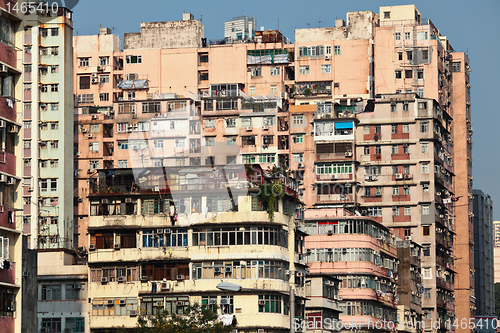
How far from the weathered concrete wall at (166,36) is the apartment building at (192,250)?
165 feet

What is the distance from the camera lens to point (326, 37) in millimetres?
110688

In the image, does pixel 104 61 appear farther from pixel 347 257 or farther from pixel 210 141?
pixel 347 257

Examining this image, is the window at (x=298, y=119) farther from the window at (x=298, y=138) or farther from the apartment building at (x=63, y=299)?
the apartment building at (x=63, y=299)

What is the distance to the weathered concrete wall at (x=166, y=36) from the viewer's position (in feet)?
369

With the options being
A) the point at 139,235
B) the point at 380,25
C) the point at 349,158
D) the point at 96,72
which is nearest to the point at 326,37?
the point at 380,25

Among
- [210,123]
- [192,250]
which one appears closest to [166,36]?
[210,123]

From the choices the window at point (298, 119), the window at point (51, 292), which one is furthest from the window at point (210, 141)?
the window at point (51, 292)

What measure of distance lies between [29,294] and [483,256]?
102091 millimetres

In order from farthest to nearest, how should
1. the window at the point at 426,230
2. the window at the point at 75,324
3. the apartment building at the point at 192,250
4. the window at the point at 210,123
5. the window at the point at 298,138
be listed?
1. the window at the point at 210,123
2. the window at the point at 298,138
3. the window at the point at 426,230
4. the window at the point at 75,324
5. the apartment building at the point at 192,250

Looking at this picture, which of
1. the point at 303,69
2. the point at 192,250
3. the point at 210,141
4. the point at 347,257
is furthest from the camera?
the point at 303,69

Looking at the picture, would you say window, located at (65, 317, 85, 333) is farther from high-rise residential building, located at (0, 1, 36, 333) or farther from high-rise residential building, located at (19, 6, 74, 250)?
high-rise residential building, located at (19, 6, 74, 250)

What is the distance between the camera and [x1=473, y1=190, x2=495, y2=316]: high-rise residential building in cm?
13512

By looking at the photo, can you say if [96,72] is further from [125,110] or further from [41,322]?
[41,322]

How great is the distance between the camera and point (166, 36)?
113m
